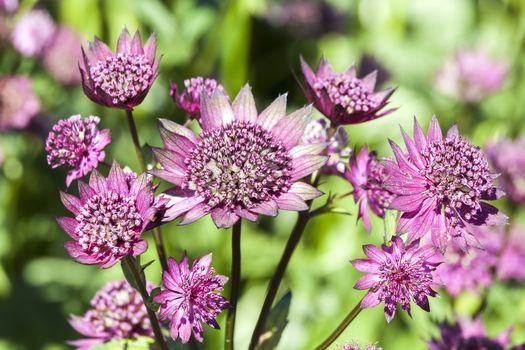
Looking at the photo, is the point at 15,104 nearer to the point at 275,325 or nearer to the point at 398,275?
the point at 275,325

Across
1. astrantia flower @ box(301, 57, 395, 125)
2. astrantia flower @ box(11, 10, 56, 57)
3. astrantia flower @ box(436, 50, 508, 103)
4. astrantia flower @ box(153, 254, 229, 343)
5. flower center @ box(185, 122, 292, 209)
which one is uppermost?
astrantia flower @ box(436, 50, 508, 103)

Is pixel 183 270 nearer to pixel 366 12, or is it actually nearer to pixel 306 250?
pixel 306 250

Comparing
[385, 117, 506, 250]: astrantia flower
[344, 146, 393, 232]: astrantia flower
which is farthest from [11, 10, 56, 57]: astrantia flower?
[385, 117, 506, 250]: astrantia flower

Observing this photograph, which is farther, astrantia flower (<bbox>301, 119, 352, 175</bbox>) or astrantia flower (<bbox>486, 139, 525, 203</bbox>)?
astrantia flower (<bbox>486, 139, 525, 203</bbox>)

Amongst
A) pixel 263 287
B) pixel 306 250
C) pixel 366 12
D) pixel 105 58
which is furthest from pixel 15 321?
pixel 366 12

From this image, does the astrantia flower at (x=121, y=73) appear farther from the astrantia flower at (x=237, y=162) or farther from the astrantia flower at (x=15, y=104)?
the astrantia flower at (x=15, y=104)

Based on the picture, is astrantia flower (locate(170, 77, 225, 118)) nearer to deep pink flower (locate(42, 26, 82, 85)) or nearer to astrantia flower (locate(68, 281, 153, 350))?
astrantia flower (locate(68, 281, 153, 350))
